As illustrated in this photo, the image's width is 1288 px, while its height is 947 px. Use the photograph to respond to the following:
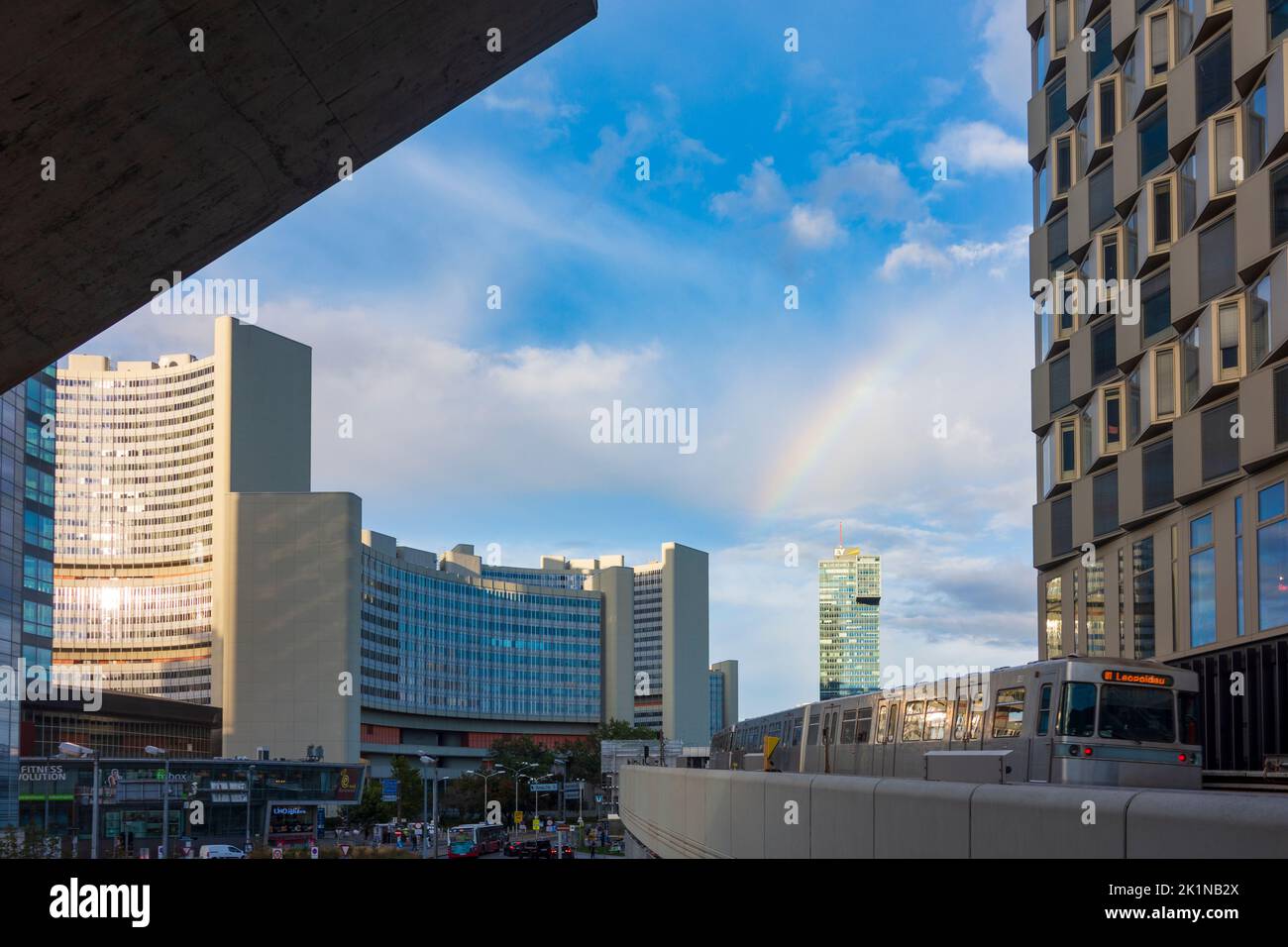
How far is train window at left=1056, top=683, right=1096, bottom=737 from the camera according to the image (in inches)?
888

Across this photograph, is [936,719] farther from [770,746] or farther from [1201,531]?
[770,746]

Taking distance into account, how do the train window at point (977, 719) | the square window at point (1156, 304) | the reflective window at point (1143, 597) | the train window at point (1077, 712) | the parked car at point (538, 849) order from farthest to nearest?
the parked car at point (538, 849)
the reflective window at point (1143, 597)
the square window at point (1156, 304)
the train window at point (977, 719)
the train window at point (1077, 712)

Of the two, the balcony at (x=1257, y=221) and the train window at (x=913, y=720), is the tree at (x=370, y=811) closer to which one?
the train window at (x=913, y=720)

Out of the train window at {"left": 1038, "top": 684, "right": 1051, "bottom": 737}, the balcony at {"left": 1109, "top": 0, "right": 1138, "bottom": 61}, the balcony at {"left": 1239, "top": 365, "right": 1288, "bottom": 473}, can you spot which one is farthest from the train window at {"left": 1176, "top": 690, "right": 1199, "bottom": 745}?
the balcony at {"left": 1109, "top": 0, "right": 1138, "bottom": 61}

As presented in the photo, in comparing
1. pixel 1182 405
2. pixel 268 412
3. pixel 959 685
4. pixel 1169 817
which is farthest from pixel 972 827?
pixel 268 412

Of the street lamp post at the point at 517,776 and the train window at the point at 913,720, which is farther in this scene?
the street lamp post at the point at 517,776

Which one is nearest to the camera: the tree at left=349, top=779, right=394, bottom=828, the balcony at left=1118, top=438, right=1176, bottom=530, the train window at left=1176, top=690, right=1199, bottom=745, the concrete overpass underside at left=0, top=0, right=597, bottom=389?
the concrete overpass underside at left=0, top=0, right=597, bottom=389

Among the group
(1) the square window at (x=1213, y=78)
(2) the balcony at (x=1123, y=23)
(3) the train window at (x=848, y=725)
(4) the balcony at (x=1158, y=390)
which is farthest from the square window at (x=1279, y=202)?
(3) the train window at (x=848, y=725)

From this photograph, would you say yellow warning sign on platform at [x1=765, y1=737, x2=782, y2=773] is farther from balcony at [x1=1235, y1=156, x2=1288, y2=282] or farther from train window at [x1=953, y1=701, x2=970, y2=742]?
balcony at [x1=1235, y1=156, x2=1288, y2=282]

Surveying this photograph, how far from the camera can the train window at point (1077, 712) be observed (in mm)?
22547

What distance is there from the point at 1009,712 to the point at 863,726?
776 centimetres

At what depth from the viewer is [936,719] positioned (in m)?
27.4

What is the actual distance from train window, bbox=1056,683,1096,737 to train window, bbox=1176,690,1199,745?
199cm

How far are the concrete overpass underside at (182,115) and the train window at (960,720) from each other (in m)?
19.4
